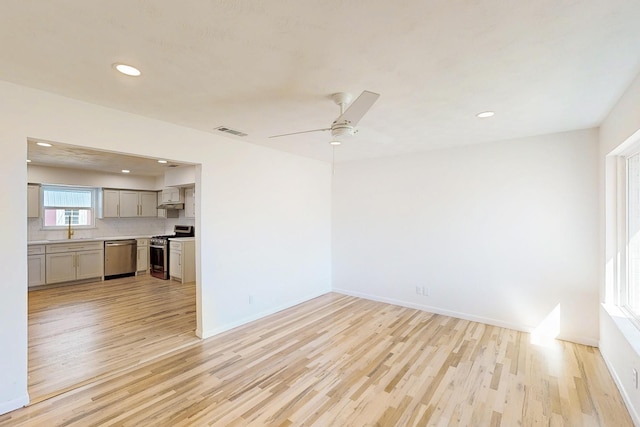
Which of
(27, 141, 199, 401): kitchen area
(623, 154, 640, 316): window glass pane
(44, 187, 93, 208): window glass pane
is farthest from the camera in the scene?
(44, 187, 93, 208): window glass pane

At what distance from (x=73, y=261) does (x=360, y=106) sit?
22.3 feet

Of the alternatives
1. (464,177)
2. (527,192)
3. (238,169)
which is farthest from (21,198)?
(527,192)

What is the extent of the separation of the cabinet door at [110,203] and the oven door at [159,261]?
46.7 inches

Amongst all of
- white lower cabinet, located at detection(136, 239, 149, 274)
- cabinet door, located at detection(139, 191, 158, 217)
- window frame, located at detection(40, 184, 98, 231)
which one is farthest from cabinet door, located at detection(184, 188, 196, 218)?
window frame, located at detection(40, 184, 98, 231)

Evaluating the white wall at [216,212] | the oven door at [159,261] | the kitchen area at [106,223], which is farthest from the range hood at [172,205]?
the white wall at [216,212]

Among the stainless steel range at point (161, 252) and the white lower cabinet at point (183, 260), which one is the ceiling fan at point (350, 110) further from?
the stainless steel range at point (161, 252)

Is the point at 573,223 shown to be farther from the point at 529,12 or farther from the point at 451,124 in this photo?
the point at 529,12

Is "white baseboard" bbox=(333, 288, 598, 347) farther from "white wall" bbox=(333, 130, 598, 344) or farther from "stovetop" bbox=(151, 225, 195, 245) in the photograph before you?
"stovetop" bbox=(151, 225, 195, 245)

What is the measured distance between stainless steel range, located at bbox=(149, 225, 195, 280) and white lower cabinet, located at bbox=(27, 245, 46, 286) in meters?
1.89

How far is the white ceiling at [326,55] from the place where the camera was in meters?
1.40

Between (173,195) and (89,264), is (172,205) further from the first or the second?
(89,264)

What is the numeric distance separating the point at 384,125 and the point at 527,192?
2083 mm

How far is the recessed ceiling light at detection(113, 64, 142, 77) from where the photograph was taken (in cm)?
192

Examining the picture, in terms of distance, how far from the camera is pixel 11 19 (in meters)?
1.45
